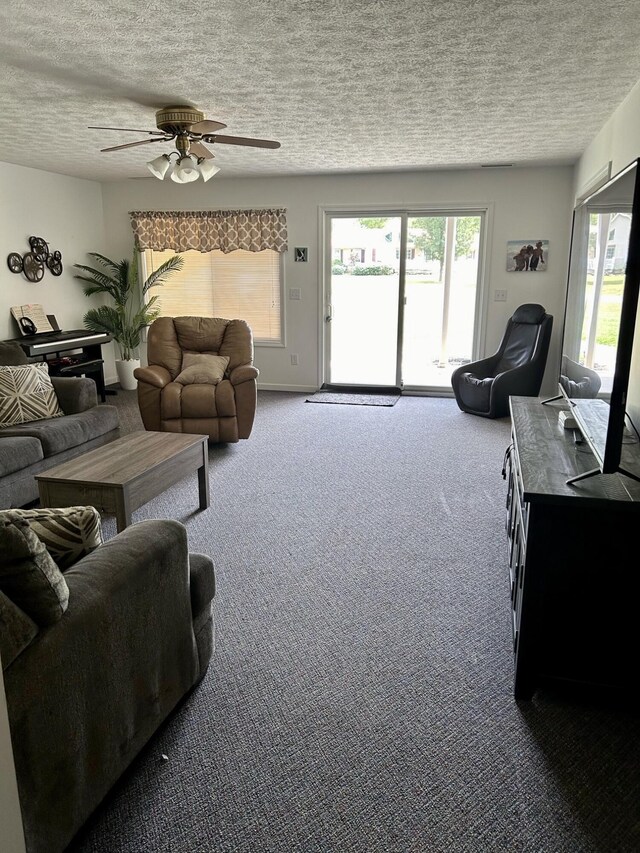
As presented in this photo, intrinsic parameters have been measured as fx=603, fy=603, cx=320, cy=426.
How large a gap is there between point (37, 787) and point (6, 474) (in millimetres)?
2409

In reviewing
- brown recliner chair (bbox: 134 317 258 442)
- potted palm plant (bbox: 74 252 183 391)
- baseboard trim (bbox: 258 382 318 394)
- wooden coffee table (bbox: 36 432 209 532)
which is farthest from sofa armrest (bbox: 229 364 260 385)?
potted palm plant (bbox: 74 252 183 391)

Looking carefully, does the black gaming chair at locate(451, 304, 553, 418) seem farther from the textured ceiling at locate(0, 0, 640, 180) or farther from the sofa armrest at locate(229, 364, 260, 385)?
the sofa armrest at locate(229, 364, 260, 385)

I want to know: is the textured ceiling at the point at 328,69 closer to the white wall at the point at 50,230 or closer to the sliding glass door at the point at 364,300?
the white wall at the point at 50,230

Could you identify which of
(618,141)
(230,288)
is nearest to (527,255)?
(618,141)

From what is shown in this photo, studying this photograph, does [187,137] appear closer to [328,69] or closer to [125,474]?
[328,69]

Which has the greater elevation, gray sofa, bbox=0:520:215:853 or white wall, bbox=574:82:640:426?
white wall, bbox=574:82:640:426

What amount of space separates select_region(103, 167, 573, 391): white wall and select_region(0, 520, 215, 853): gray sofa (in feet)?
17.2

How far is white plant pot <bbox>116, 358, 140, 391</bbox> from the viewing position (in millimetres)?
7215

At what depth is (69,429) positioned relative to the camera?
3918 mm

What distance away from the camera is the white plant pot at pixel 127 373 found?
721 cm

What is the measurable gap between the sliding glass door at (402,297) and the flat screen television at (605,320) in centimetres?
326

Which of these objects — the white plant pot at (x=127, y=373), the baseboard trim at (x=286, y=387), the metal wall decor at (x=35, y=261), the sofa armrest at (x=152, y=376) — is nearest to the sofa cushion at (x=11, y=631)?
the sofa armrest at (x=152, y=376)

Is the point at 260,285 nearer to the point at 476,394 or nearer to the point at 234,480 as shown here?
the point at 476,394

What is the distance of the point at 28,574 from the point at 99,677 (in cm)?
36
